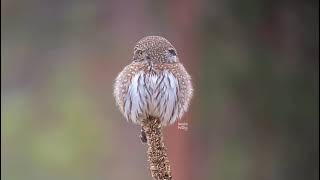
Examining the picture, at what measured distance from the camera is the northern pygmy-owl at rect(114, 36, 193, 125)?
0.43 metres

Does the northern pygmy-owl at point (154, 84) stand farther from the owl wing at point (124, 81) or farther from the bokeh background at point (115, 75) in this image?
the bokeh background at point (115, 75)

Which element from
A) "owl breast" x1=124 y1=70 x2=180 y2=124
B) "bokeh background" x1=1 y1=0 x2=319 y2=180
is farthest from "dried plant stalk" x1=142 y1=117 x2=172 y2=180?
"bokeh background" x1=1 y1=0 x2=319 y2=180

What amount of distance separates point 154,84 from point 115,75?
0.90m

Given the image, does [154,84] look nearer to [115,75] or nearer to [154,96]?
[154,96]

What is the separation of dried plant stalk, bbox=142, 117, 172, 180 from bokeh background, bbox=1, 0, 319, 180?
2.78ft

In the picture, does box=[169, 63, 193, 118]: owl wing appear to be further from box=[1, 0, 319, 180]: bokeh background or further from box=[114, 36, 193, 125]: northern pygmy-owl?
box=[1, 0, 319, 180]: bokeh background

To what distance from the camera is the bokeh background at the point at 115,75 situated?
142cm

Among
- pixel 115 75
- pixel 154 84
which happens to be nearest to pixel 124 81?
Result: pixel 154 84

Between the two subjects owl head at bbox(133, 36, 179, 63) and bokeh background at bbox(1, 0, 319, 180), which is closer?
owl head at bbox(133, 36, 179, 63)

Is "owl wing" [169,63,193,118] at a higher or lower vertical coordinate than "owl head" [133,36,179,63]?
lower

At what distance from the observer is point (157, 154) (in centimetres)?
44

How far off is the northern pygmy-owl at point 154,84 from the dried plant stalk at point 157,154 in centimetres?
2
